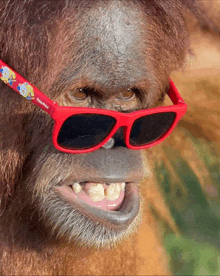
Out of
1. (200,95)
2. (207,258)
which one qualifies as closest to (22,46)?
(200,95)

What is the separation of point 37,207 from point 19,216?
163mm

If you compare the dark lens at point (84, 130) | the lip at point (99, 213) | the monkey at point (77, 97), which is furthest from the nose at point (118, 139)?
the lip at point (99, 213)

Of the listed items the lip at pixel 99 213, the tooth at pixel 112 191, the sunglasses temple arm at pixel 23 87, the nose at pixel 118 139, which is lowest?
the lip at pixel 99 213

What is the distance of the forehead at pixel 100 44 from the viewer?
148 centimetres

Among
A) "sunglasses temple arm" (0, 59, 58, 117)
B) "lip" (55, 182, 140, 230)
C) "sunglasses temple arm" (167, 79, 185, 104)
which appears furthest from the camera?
"sunglasses temple arm" (167, 79, 185, 104)

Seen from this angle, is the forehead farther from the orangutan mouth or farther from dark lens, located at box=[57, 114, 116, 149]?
the orangutan mouth

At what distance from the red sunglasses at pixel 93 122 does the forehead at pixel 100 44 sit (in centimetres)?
13

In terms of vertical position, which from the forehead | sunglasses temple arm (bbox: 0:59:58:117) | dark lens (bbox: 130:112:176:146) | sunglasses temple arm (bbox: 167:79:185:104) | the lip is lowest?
the lip

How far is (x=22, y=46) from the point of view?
4.69ft

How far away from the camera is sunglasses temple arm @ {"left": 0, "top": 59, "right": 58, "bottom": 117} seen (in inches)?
55.6

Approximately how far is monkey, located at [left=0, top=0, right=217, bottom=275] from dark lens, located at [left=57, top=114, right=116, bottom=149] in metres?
Result: 0.05

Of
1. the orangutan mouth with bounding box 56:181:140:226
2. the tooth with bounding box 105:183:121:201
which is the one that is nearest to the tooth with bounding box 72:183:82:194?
the orangutan mouth with bounding box 56:181:140:226

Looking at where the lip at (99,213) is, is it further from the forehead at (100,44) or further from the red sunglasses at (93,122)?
the forehead at (100,44)

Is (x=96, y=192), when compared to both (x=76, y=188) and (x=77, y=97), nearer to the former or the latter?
(x=76, y=188)
